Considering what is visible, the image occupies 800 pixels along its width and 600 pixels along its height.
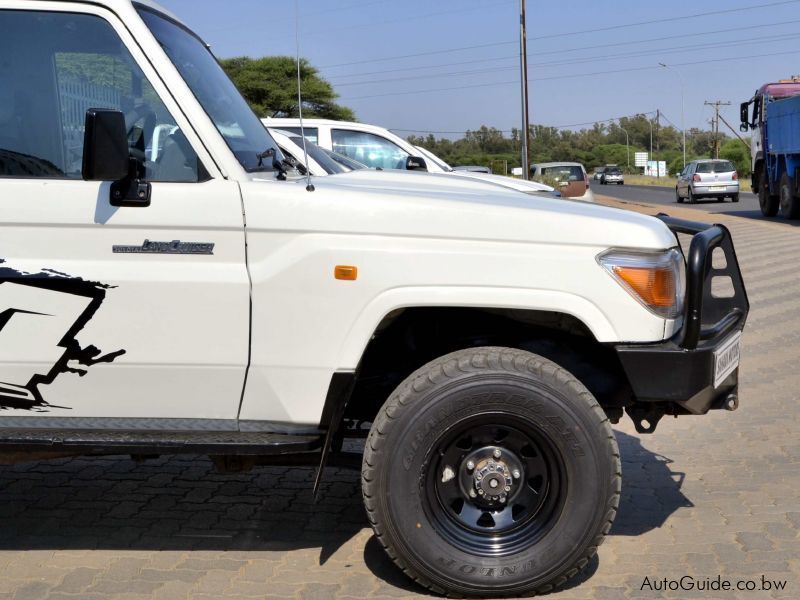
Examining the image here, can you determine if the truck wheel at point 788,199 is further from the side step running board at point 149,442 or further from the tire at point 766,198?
the side step running board at point 149,442

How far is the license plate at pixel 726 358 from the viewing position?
383cm

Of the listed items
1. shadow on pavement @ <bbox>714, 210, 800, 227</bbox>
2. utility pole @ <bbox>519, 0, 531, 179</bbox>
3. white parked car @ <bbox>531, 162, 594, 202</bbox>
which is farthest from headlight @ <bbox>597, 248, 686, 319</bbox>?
utility pole @ <bbox>519, 0, 531, 179</bbox>

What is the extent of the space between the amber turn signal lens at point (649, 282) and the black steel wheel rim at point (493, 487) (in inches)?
24.2

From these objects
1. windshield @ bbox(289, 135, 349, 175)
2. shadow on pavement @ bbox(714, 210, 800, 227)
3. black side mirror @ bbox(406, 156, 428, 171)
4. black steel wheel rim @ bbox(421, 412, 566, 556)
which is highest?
windshield @ bbox(289, 135, 349, 175)

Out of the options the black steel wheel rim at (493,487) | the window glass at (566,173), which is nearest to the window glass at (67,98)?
the black steel wheel rim at (493,487)

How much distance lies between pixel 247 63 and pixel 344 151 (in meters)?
40.3

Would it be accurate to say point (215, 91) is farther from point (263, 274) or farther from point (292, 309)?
point (292, 309)

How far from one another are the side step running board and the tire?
24.7 metres

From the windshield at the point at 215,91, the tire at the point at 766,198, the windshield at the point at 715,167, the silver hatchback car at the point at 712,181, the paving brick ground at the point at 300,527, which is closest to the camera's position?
the windshield at the point at 215,91

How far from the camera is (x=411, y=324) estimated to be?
161 inches

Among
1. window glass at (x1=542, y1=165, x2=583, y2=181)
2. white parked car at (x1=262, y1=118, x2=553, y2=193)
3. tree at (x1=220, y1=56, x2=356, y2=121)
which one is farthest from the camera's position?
tree at (x1=220, y1=56, x2=356, y2=121)

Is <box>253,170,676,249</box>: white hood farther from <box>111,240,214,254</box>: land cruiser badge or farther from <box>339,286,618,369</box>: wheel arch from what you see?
<box>111,240,214,254</box>: land cruiser badge

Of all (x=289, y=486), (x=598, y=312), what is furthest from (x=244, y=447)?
(x=289, y=486)

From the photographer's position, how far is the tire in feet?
87.1
